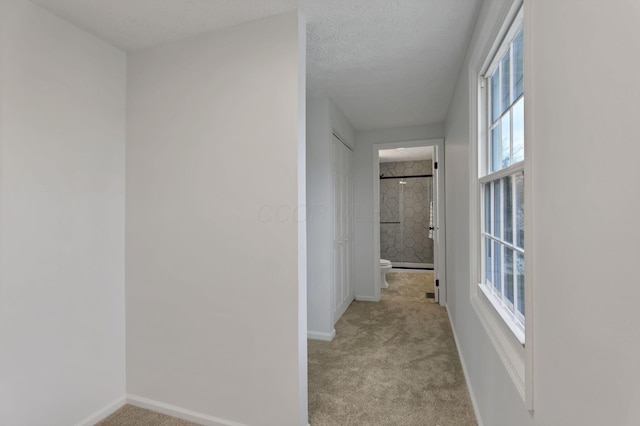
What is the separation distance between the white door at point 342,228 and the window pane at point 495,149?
1.87m

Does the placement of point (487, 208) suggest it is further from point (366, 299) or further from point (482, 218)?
point (366, 299)

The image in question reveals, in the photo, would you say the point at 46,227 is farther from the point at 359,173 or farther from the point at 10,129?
the point at 359,173

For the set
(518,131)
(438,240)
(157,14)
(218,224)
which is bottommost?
(438,240)

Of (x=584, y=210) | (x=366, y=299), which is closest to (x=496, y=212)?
(x=584, y=210)

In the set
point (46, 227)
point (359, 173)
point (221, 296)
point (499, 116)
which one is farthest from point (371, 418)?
point (359, 173)

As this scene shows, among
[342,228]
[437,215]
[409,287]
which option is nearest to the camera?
[342,228]

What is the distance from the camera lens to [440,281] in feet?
13.7

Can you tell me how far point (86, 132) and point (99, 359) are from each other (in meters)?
1.44

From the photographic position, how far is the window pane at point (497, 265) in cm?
160

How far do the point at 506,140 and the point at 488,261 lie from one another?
76cm

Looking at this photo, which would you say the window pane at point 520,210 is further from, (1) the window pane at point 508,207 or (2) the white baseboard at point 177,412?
(2) the white baseboard at point 177,412

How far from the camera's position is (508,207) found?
1437 mm

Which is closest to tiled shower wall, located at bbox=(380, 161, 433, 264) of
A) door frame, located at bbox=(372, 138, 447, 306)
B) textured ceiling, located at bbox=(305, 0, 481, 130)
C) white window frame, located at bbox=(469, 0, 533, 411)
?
door frame, located at bbox=(372, 138, 447, 306)

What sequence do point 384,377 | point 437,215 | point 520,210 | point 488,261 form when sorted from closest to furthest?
point 520,210, point 488,261, point 384,377, point 437,215
